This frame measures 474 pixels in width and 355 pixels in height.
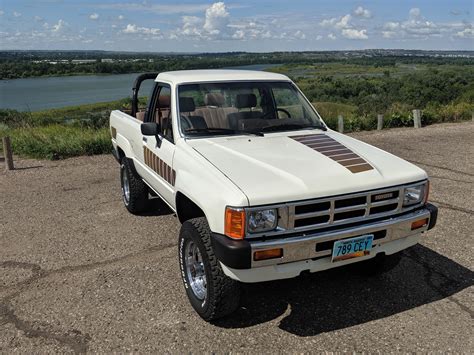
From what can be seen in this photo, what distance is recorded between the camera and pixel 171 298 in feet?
11.8

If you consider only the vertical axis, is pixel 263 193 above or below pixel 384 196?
above

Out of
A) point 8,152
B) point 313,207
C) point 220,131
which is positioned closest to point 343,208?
point 313,207

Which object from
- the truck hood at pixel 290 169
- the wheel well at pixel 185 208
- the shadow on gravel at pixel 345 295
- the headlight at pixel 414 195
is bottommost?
the shadow on gravel at pixel 345 295

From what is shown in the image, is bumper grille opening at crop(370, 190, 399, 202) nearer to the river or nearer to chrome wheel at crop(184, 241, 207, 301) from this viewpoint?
chrome wheel at crop(184, 241, 207, 301)

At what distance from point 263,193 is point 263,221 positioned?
18cm

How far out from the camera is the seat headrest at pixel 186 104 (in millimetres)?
4098

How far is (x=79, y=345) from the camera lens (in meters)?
2.98

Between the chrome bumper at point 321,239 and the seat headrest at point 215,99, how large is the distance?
2.00 meters

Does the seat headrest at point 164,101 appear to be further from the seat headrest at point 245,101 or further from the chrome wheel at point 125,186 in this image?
the chrome wheel at point 125,186

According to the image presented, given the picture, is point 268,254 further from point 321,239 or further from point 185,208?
point 185,208

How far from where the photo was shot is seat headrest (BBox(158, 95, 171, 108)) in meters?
4.39

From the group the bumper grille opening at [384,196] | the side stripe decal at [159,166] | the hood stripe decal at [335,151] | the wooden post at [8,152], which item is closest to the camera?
the bumper grille opening at [384,196]

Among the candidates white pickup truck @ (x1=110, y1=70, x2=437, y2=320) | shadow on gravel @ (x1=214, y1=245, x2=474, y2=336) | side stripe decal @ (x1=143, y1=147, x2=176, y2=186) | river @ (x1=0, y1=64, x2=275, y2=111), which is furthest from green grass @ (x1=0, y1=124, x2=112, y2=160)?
river @ (x1=0, y1=64, x2=275, y2=111)

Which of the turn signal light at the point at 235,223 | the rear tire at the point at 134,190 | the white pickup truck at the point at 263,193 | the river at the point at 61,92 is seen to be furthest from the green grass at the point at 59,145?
the river at the point at 61,92
